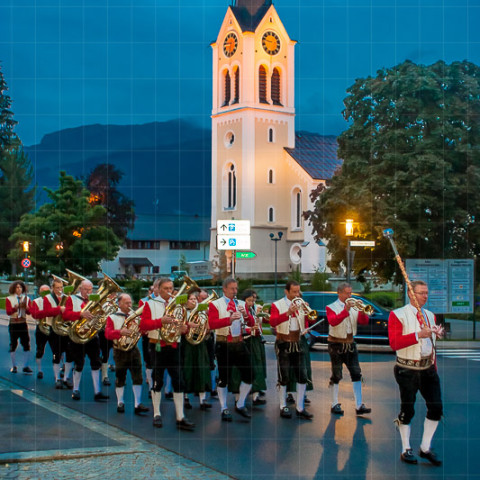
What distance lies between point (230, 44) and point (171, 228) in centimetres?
2743

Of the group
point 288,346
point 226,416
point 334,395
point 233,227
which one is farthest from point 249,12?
point 226,416

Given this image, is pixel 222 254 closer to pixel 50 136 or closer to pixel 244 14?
pixel 244 14

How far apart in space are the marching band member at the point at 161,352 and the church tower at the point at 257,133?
221 feet

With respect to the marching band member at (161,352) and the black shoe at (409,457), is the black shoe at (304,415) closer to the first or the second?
the marching band member at (161,352)

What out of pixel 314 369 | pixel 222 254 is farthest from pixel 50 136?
pixel 314 369

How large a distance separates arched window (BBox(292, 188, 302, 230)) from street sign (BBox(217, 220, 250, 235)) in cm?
5130

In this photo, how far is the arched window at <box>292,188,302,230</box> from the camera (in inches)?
3152

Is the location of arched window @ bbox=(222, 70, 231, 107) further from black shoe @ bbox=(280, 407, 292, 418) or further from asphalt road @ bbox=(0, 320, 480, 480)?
black shoe @ bbox=(280, 407, 292, 418)

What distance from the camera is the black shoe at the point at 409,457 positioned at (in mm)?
8445

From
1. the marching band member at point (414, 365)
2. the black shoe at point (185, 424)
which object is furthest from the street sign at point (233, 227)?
Answer: the marching band member at point (414, 365)

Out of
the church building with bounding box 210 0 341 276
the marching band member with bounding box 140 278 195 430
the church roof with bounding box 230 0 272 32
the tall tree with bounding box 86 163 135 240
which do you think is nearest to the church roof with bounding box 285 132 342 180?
the church building with bounding box 210 0 341 276

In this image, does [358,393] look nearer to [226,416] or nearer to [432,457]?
[226,416]

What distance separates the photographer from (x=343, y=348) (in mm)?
11453

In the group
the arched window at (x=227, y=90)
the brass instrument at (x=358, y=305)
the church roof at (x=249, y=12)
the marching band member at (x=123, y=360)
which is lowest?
the marching band member at (x=123, y=360)
